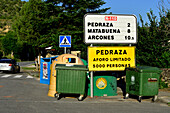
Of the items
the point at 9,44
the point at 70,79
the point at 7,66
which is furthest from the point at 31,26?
the point at 9,44

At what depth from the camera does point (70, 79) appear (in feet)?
33.2

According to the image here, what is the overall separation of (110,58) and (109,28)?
1.30 meters

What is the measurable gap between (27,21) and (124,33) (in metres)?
28.4

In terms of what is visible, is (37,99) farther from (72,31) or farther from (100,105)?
(72,31)

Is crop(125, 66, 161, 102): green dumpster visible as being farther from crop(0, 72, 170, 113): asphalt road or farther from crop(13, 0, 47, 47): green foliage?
crop(13, 0, 47, 47): green foliage

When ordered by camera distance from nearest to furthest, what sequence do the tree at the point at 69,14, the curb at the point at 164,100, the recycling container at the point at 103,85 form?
the curb at the point at 164,100, the recycling container at the point at 103,85, the tree at the point at 69,14

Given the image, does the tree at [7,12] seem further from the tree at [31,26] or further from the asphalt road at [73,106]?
the asphalt road at [73,106]

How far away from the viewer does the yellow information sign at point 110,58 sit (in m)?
11.1

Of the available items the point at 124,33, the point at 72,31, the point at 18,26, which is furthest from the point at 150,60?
the point at 18,26

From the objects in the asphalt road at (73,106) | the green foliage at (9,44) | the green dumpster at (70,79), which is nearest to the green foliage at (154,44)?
the asphalt road at (73,106)

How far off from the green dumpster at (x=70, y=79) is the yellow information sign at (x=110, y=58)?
1048mm

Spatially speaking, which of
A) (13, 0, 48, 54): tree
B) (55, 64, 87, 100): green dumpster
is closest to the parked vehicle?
(13, 0, 48, 54): tree

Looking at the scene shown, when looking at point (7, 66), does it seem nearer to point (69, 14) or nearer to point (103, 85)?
point (69, 14)

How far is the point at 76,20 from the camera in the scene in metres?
26.6
